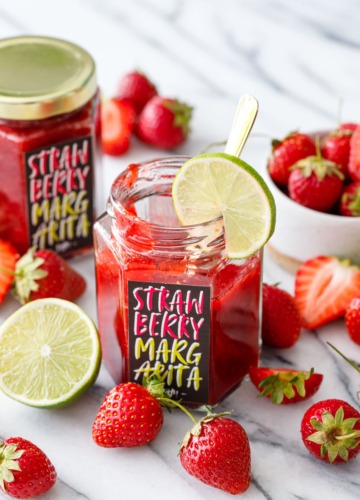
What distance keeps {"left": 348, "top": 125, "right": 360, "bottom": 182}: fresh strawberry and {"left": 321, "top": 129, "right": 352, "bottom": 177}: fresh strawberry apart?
2 cm

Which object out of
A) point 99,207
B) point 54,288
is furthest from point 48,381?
point 99,207

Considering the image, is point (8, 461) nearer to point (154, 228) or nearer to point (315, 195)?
point (154, 228)

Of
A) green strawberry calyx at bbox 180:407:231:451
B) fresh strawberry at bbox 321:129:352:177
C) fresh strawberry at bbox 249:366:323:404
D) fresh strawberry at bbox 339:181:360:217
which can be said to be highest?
fresh strawberry at bbox 321:129:352:177

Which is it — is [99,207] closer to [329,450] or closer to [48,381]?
[48,381]

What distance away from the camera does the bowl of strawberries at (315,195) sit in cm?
158

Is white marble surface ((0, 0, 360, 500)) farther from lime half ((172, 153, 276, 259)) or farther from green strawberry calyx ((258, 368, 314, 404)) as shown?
lime half ((172, 153, 276, 259))

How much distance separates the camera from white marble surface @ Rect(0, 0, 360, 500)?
1336mm

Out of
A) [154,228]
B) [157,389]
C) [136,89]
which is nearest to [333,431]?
[157,389]

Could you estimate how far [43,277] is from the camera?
156 cm

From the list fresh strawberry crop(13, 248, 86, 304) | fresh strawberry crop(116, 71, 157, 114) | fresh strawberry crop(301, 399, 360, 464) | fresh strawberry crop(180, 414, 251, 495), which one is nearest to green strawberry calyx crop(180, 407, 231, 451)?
fresh strawberry crop(180, 414, 251, 495)

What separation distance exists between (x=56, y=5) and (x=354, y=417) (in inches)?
52.9

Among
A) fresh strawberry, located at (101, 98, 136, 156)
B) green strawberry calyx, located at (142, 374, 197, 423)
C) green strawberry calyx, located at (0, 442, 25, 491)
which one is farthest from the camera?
fresh strawberry, located at (101, 98, 136, 156)

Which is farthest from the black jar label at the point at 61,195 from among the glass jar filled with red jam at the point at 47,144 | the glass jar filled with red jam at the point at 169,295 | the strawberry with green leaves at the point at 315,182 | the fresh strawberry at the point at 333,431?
the fresh strawberry at the point at 333,431

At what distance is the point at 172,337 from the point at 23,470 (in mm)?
257
